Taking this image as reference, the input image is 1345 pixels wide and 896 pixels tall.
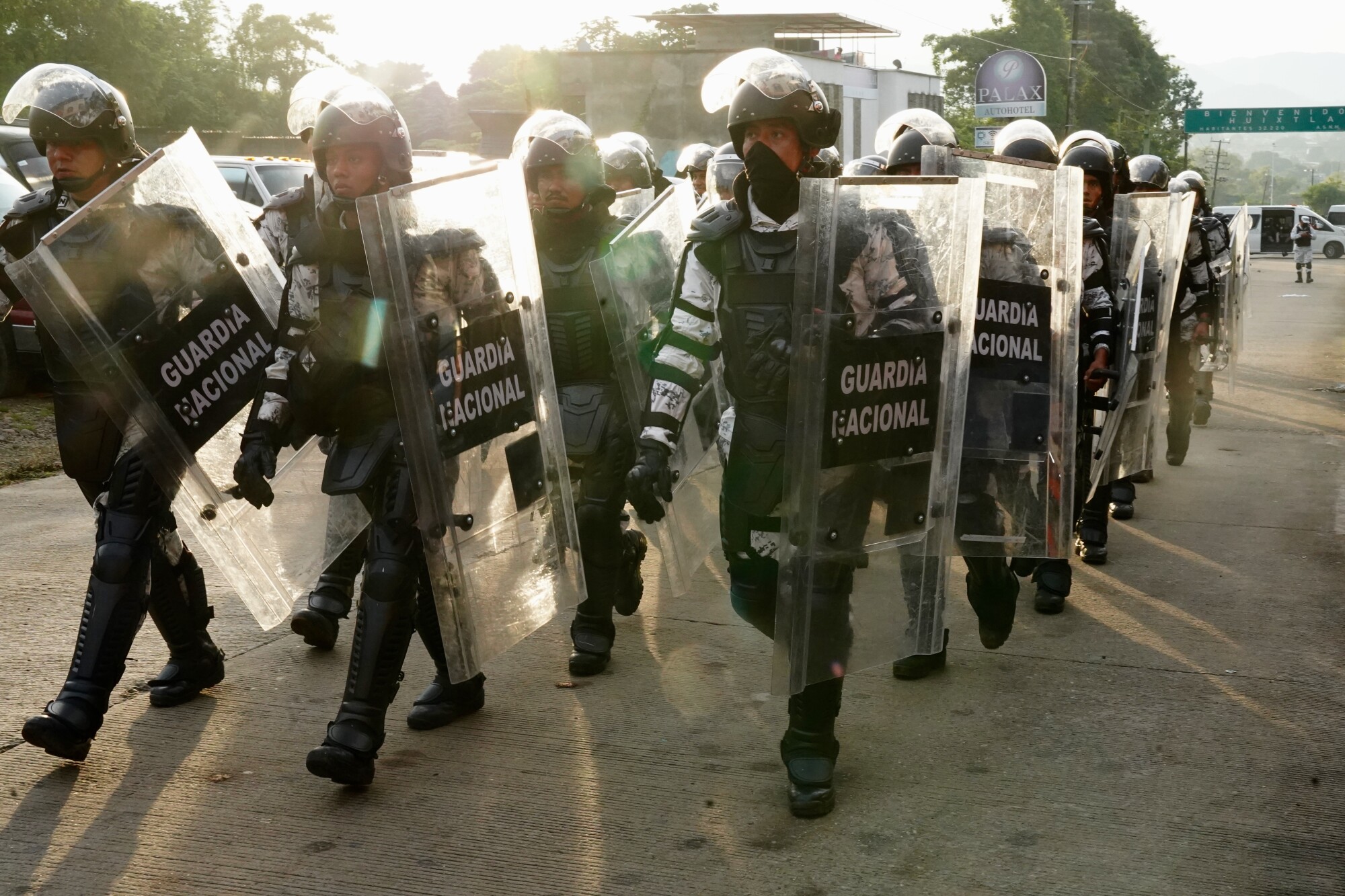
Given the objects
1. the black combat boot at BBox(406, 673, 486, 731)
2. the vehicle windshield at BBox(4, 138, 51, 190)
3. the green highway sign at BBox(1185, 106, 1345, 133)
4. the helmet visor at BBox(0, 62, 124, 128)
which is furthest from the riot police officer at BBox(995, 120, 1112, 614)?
the green highway sign at BBox(1185, 106, 1345, 133)

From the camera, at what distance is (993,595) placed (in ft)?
14.5

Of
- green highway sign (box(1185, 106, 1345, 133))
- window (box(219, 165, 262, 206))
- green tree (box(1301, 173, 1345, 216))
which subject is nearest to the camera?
window (box(219, 165, 262, 206))

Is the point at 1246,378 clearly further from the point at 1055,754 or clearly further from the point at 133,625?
the point at 133,625

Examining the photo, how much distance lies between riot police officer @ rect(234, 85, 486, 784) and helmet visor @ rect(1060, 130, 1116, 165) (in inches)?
122

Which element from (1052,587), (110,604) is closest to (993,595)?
(1052,587)

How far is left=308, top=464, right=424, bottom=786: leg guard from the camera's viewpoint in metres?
3.66

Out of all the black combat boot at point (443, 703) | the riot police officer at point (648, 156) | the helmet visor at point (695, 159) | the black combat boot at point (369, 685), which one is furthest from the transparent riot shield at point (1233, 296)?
the black combat boot at point (369, 685)

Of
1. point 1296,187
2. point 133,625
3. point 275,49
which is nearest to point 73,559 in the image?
point 133,625

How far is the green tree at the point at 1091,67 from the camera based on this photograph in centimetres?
5906

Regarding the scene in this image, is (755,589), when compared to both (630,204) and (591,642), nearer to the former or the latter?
(591,642)

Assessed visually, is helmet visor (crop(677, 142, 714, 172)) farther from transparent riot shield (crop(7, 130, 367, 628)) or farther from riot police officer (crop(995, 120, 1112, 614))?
transparent riot shield (crop(7, 130, 367, 628))

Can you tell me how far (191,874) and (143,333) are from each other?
1499 mm

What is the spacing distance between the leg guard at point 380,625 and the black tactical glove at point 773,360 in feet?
3.21

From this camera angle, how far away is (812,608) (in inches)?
134
